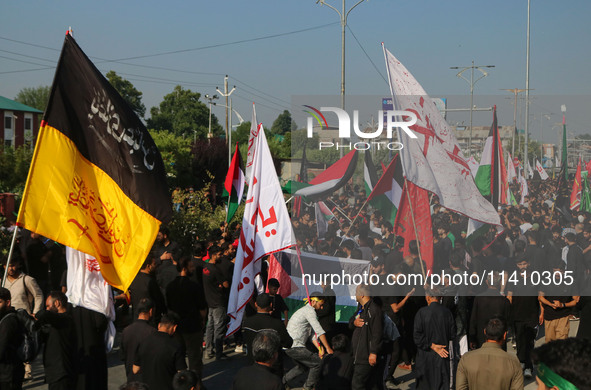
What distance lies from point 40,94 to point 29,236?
Answer: 9224 centimetres

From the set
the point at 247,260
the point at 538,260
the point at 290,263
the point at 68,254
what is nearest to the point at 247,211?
the point at 247,260

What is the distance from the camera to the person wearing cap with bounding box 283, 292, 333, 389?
24.1 ft

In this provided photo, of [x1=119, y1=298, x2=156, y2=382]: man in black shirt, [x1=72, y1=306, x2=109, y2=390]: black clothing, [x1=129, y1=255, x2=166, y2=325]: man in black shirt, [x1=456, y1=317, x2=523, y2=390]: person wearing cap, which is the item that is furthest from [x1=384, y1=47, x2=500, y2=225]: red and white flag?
[x1=72, y1=306, x2=109, y2=390]: black clothing

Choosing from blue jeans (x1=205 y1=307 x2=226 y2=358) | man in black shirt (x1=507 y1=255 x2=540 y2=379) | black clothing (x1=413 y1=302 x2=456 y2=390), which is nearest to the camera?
black clothing (x1=413 y1=302 x2=456 y2=390)

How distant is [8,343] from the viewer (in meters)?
5.98

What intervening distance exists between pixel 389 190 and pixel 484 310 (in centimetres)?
533

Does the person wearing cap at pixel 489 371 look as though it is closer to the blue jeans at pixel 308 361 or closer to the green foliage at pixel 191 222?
the blue jeans at pixel 308 361

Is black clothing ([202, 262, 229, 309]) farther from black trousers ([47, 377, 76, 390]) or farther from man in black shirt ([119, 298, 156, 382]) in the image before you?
black trousers ([47, 377, 76, 390])

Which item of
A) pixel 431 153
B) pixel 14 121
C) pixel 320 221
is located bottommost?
pixel 320 221

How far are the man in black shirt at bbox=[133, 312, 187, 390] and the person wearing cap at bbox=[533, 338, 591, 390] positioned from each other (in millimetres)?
3905

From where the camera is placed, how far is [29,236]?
10539mm

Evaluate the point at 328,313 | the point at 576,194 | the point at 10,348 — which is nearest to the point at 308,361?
the point at 328,313

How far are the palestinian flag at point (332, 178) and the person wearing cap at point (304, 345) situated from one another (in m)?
6.28

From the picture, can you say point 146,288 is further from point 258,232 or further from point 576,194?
point 576,194
